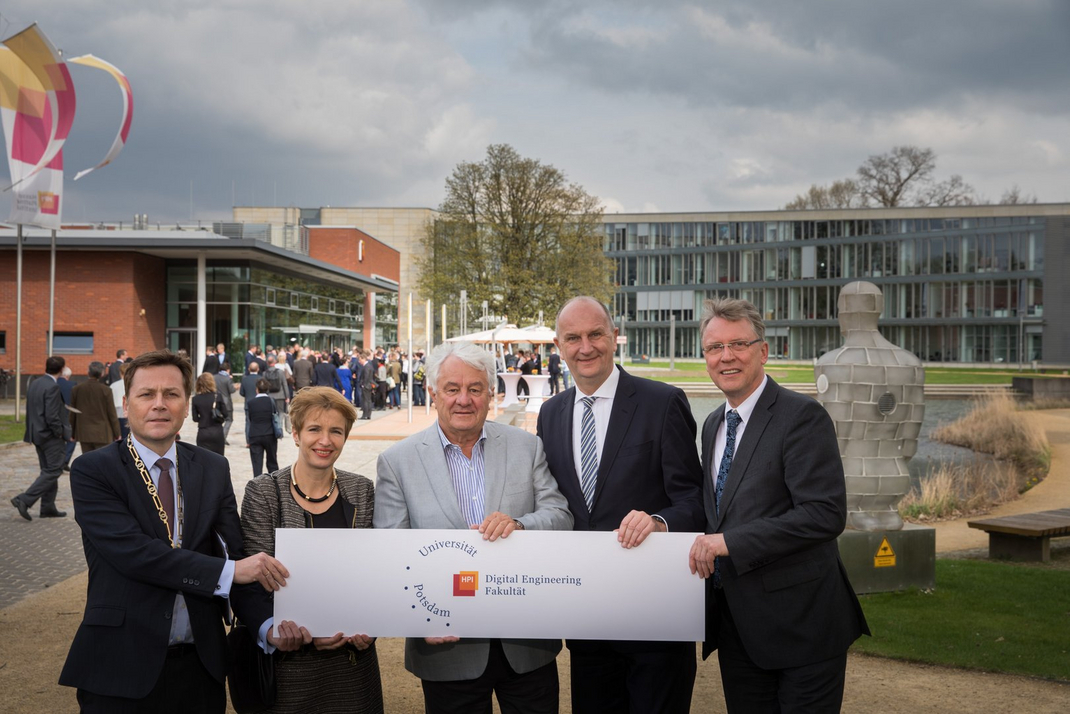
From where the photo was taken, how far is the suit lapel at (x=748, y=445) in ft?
10.7

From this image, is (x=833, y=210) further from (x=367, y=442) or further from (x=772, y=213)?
(x=367, y=442)

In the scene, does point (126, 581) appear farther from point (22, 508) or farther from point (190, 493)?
point (22, 508)

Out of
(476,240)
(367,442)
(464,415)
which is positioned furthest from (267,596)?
(476,240)

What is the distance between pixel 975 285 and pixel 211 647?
79656 mm

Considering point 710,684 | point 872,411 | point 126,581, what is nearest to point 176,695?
point 126,581

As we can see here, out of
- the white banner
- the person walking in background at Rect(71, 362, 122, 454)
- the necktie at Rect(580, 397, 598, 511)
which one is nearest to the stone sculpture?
the necktie at Rect(580, 397, 598, 511)

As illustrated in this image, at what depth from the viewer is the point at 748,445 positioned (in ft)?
10.7

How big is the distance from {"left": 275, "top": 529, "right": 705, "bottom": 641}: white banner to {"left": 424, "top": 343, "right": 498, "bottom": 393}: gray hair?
588mm

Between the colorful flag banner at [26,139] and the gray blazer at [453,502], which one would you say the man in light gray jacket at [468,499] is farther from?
the colorful flag banner at [26,139]

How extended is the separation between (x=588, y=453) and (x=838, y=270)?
79347mm

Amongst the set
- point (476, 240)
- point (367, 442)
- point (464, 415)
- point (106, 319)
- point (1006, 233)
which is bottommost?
point (367, 442)

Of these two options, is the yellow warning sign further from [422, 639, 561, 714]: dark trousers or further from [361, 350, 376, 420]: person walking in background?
[361, 350, 376, 420]: person walking in background

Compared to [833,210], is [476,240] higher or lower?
lower

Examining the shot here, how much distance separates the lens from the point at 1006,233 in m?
71.2
